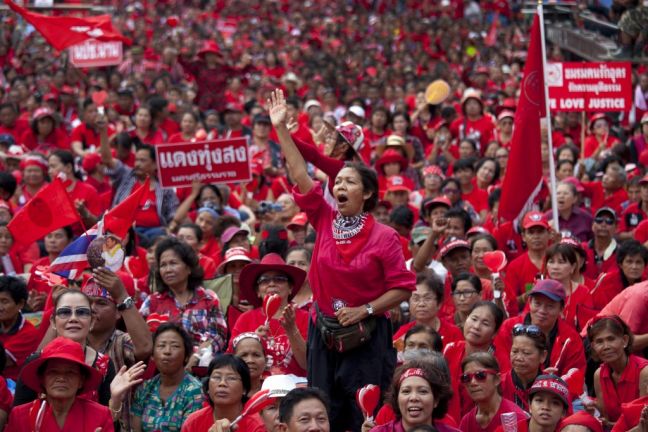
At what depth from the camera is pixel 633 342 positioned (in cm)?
723

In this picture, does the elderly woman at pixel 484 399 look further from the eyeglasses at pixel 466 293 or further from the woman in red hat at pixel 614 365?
the eyeglasses at pixel 466 293

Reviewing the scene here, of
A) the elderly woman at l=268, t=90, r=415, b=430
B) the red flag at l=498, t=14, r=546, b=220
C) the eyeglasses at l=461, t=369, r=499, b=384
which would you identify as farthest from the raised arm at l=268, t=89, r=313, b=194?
the red flag at l=498, t=14, r=546, b=220

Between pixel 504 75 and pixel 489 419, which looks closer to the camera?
pixel 489 419

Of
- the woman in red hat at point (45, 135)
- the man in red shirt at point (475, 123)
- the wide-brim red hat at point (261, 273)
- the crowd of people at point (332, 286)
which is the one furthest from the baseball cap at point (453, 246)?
the man in red shirt at point (475, 123)

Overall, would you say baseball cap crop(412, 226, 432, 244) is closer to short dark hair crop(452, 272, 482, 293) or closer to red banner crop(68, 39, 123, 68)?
short dark hair crop(452, 272, 482, 293)

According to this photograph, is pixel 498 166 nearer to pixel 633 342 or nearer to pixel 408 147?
pixel 408 147

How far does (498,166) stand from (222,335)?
212 inches

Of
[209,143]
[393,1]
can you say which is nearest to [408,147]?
[209,143]

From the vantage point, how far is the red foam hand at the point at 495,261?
8.88 meters

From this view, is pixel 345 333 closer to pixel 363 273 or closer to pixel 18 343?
pixel 363 273

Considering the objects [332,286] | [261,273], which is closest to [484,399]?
[332,286]

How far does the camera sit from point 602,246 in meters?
9.78

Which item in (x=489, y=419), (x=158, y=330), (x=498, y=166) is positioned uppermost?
(x=498, y=166)

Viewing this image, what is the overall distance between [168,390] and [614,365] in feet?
8.14
